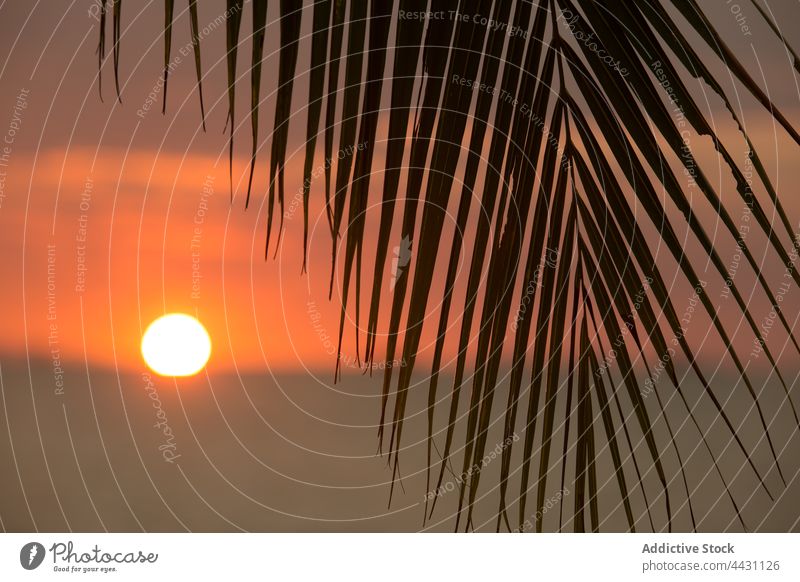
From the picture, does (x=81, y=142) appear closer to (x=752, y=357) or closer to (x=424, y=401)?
(x=424, y=401)

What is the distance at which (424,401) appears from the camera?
0.90 m

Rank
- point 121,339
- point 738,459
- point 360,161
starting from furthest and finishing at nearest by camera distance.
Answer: point 738,459 < point 121,339 < point 360,161

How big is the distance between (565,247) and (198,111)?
2.01ft

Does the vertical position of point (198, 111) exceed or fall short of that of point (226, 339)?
it exceeds it

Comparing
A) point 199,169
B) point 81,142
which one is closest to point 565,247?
point 199,169
